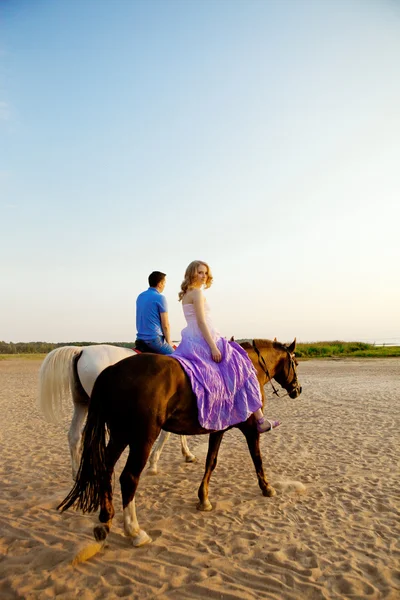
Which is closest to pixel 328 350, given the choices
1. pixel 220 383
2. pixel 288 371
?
pixel 288 371

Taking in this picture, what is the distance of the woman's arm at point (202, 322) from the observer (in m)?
4.56

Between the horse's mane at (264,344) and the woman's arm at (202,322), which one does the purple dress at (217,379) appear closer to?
the woman's arm at (202,322)

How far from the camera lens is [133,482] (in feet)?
12.5

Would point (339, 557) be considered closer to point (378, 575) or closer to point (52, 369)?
point (378, 575)

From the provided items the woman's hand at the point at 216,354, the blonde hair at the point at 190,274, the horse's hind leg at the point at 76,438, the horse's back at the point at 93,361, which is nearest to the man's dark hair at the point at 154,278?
the horse's back at the point at 93,361

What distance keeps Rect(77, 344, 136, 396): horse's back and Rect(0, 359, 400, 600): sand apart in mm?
1537

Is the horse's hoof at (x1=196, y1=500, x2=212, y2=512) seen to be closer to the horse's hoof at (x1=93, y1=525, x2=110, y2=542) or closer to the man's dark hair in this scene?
the horse's hoof at (x1=93, y1=525, x2=110, y2=542)

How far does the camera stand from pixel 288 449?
7.81 m

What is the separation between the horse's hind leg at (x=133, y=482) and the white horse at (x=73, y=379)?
1.47m

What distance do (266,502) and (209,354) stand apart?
2.06 meters

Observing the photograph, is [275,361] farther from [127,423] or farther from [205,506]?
[127,423]

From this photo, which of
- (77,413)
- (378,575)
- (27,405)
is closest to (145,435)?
(77,413)

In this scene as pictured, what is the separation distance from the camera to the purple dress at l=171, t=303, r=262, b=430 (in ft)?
14.0

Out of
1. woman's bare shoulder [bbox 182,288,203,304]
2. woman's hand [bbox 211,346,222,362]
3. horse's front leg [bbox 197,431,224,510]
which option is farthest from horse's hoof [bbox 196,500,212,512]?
woman's bare shoulder [bbox 182,288,203,304]
